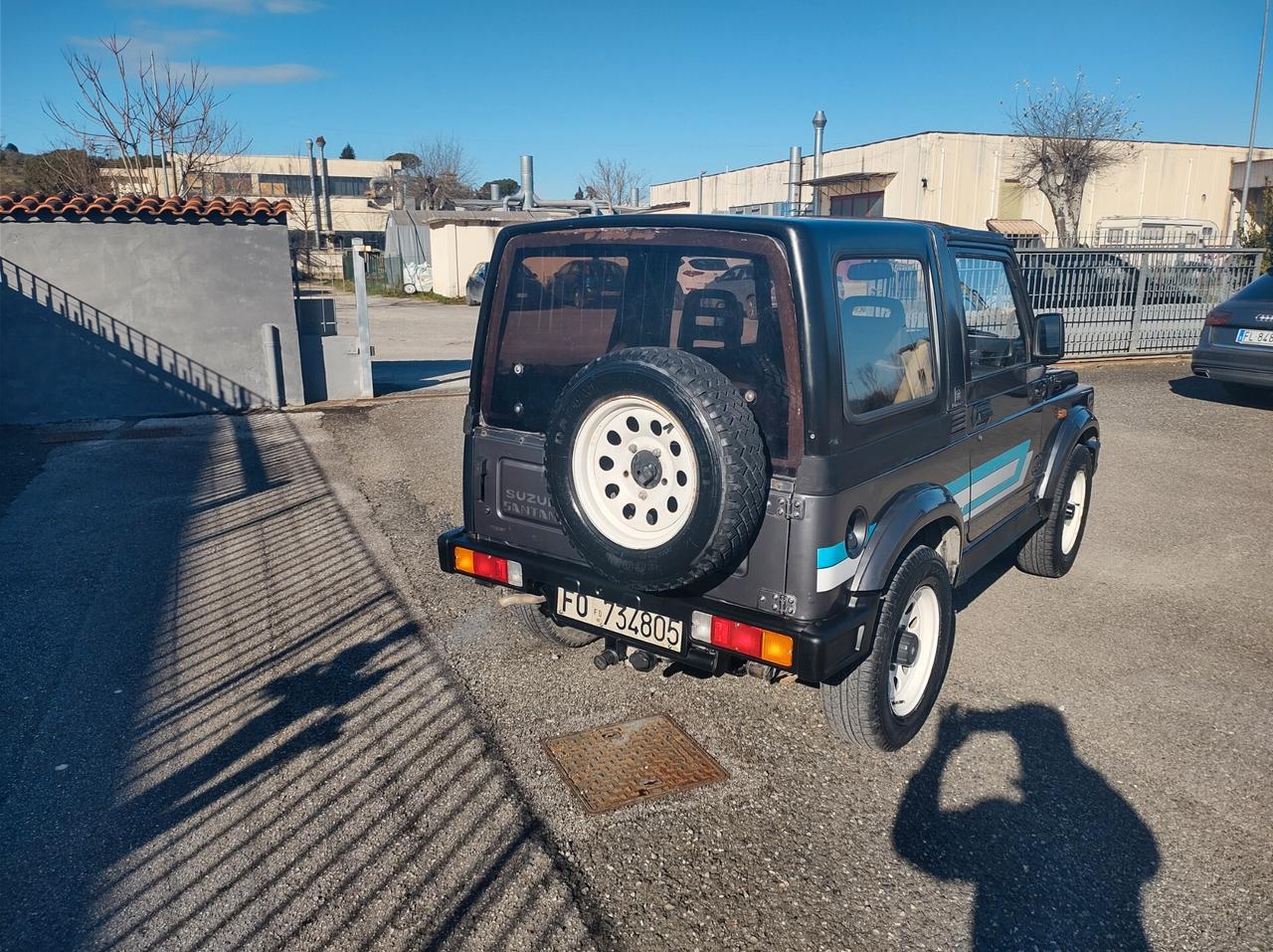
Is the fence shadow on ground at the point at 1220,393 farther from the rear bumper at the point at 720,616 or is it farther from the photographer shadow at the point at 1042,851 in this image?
the rear bumper at the point at 720,616

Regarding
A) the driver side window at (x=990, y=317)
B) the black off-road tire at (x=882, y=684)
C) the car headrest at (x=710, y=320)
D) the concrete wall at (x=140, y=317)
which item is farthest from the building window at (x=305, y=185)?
the black off-road tire at (x=882, y=684)

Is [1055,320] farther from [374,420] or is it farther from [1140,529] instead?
[374,420]

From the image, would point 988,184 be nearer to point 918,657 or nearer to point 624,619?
point 918,657

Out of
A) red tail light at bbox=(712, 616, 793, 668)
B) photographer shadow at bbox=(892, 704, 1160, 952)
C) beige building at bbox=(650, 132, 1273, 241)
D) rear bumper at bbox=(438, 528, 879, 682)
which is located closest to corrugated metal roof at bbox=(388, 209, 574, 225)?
beige building at bbox=(650, 132, 1273, 241)

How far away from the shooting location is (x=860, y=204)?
37.5 meters

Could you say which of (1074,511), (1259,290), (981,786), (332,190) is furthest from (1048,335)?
(332,190)

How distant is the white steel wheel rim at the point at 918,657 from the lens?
3.81 meters

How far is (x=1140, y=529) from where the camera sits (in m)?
6.94

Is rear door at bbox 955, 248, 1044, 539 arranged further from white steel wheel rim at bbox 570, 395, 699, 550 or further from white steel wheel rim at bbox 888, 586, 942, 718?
white steel wheel rim at bbox 570, 395, 699, 550

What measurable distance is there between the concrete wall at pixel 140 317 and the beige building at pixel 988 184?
22401mm

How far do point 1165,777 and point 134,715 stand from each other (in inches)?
170

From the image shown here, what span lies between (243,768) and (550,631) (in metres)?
1.62

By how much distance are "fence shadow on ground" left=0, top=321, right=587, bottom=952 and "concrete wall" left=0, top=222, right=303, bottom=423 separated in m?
5.40

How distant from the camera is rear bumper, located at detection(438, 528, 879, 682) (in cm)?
310
